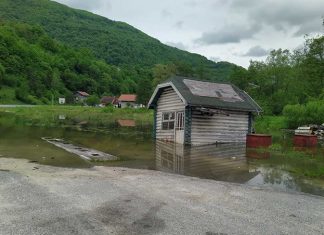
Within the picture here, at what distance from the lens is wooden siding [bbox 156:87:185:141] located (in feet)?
78.6

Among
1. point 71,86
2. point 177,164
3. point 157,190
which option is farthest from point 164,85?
point 71,86

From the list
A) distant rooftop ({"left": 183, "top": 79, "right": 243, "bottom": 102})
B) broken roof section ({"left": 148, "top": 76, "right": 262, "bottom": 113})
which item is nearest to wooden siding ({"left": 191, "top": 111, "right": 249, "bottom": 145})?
broken roof section ({"left": 148, "top": 76, "right": 262, "bottom": 113})

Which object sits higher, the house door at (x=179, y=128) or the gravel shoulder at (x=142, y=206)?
the house door at (x=179, y=128)

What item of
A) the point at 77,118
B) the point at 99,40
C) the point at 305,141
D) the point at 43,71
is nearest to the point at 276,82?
the point at 77,118

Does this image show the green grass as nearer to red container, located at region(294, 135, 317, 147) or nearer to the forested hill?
the forested hill

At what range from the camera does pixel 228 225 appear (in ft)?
22.7

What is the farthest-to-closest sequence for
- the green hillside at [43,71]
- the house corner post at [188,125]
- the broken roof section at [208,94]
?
the green hillside at [43,71], the broken roof section at [208,94], the house corner post at [188,125]

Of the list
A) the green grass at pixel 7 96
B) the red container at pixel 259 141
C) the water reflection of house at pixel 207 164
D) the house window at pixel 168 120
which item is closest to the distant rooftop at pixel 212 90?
the house window at pixel 168 120

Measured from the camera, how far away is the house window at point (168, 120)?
24703 millimetres

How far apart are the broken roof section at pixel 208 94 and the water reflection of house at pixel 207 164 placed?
361 centimetres

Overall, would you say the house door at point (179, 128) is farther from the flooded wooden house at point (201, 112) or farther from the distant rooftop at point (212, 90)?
the distant rooftop at point (212, 90)

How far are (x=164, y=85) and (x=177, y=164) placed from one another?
35.6 ft

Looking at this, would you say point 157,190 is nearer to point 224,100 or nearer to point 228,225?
point 228,225

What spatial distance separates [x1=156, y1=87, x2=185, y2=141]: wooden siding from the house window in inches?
10.8
